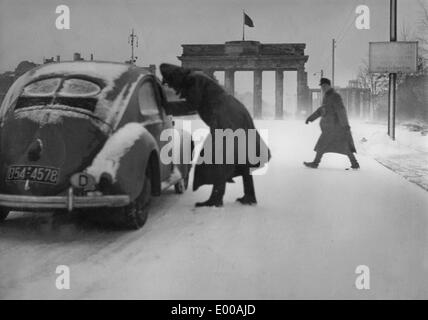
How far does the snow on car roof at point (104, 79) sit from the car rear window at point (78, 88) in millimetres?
76

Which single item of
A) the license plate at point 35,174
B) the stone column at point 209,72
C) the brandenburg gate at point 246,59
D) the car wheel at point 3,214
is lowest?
the car wheel at point 3,214

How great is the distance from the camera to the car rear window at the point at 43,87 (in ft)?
15.1

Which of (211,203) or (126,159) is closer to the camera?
(126,159)

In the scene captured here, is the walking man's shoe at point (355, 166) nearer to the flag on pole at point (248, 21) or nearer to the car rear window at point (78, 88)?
the flag on pole at point (248, 21)

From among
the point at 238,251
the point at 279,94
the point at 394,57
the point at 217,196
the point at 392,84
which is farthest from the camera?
the point at 392,84

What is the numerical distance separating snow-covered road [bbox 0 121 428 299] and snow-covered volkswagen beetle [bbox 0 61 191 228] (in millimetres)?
392

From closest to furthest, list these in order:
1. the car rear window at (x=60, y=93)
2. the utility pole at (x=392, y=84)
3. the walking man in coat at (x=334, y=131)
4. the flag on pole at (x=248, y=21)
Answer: the car rear window at (x=60, y=93) → the flag on pole at (x=248, y=21) → the utility pole at (x=392, y=84) → the walking man in coat at (x=334, y=131)

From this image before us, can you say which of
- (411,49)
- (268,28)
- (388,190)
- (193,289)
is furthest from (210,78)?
(411,49)

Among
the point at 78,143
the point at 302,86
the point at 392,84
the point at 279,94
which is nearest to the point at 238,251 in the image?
the point at 78,143

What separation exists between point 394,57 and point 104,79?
7.72m

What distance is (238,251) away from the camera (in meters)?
4.02

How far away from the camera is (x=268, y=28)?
488 centimetres

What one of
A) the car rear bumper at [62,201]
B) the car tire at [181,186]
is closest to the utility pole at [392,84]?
the car tire at [181,186]

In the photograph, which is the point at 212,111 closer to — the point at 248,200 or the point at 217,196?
the point at 217,196
